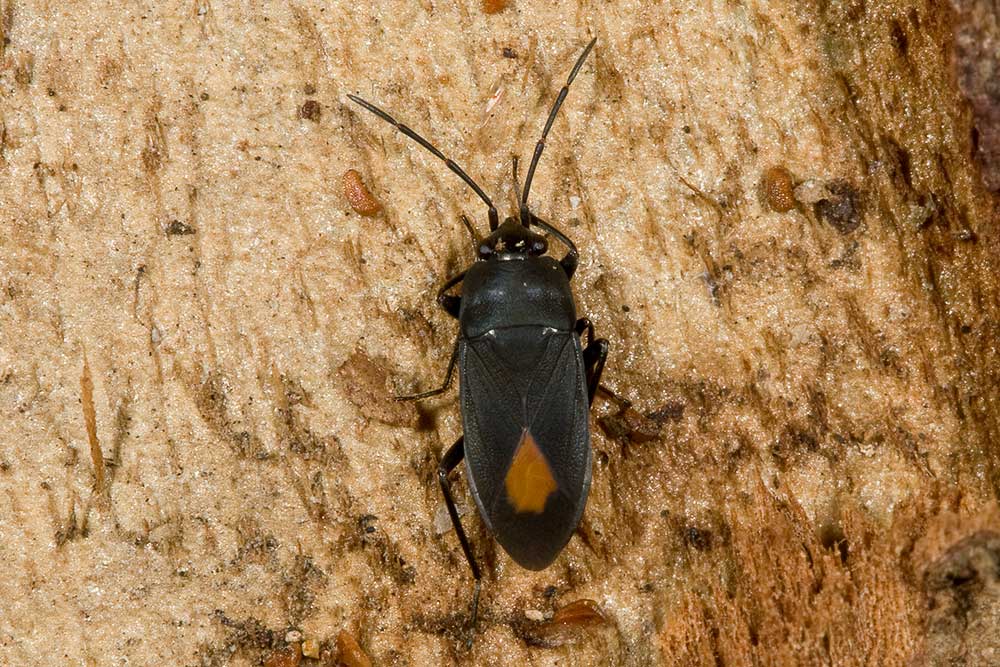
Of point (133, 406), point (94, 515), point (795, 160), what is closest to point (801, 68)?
point (795, 160)

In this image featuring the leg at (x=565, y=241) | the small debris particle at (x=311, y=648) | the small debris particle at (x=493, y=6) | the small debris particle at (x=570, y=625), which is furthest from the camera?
the leg at (x=565, y=241)

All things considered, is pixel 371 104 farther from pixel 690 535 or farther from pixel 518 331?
pixel 690 535

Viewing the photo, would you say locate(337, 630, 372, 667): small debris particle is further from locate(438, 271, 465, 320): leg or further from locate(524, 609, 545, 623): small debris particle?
locate(438, 271, 465, 320): leg

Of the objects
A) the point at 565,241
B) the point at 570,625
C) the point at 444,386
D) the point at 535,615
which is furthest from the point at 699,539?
the point at 565,241

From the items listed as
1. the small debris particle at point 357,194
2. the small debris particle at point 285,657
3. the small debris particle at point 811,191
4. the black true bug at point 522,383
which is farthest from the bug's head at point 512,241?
the small debris particle at point 285,657

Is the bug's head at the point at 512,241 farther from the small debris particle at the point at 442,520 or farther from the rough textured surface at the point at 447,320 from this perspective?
the small debris particle at the point at 442,520

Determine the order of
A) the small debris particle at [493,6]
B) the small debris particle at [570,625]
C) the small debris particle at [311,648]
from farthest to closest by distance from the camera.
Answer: the small debris particle at [493,6], the small debris particle at [570,625], the small debris particle at [311,648]

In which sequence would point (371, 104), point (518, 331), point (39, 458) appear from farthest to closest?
point (518, 331), point (371, 104), point (39, 458)

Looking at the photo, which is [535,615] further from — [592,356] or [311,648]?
[592,356]
